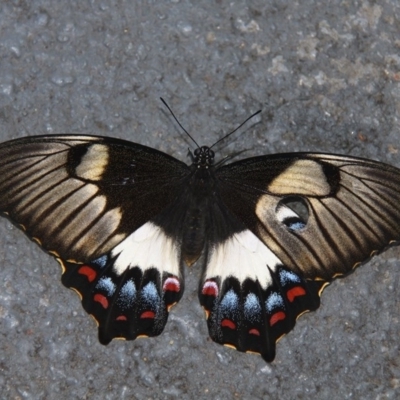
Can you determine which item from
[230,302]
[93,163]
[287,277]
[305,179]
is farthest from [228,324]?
[93,163]

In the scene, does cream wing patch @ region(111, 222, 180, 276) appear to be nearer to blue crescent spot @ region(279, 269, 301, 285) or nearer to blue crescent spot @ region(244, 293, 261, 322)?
blue crescent spot @ region(244, 293, 261, 322)

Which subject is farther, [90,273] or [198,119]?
[198,119]

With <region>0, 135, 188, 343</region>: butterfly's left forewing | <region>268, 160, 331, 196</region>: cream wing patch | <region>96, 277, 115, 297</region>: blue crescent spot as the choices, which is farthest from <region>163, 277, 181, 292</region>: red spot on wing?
<region>268, 160, 331, 196</region>: cream wing patch

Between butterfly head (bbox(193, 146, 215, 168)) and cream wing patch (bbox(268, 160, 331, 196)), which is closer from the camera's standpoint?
cream wing patch (bbox(268, 160, 331, 196))

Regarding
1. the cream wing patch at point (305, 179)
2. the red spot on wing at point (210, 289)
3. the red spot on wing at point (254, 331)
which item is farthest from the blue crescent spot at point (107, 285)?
the cream wing patch at point (305, 179)

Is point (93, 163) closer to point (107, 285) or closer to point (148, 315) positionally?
point (107, 285)

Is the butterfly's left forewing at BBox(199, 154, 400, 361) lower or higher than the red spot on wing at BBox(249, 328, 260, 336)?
higher

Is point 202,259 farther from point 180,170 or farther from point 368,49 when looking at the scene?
point 368,49

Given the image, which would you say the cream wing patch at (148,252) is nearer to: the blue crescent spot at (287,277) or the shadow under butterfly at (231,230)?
the shadow under butterfly at (231,230)
